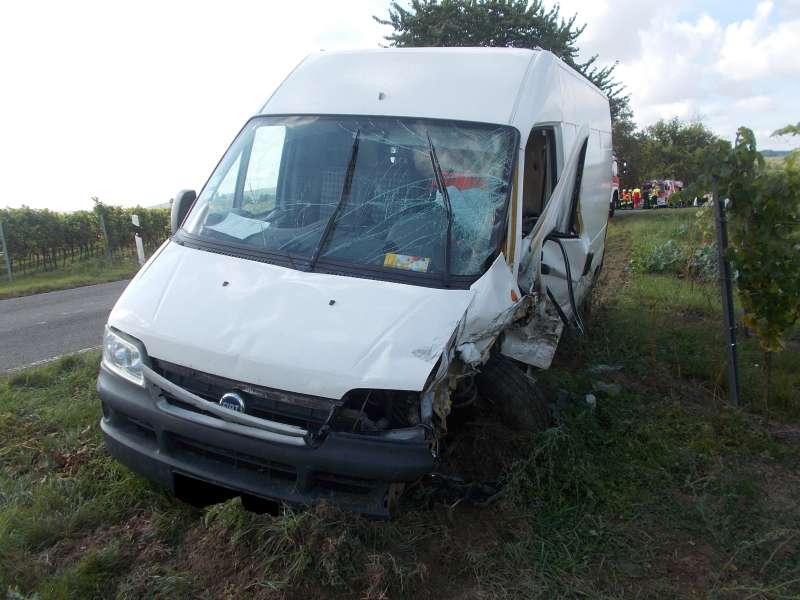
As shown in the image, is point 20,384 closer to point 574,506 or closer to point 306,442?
point 306,442

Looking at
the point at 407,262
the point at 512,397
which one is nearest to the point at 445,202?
the point at 407,262

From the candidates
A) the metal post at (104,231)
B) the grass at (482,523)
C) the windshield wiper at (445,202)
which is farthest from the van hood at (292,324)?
the metal post at (104,231)

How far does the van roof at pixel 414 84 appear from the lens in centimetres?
423

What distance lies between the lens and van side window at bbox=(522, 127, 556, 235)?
5027mm

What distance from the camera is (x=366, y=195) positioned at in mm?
4098

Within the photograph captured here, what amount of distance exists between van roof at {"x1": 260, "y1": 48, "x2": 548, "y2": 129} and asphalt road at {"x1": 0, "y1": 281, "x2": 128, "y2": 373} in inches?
161

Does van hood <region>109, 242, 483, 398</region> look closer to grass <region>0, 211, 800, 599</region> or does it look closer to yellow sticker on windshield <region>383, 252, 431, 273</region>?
yellow sticker on windshield <region>383, 252, 431, 273</region>

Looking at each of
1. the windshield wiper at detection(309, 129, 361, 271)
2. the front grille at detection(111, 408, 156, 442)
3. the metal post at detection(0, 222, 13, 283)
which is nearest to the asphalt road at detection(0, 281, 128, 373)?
the metal post at detection(0, 222, 13, 283)

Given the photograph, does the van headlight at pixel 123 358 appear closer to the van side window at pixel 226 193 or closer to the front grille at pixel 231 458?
the front grille at pixel 231 458

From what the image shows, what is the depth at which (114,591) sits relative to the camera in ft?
9.79

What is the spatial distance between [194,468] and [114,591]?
63cm

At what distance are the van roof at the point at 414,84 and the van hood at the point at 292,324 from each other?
53.9 inches

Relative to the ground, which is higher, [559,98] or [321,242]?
[559,98]

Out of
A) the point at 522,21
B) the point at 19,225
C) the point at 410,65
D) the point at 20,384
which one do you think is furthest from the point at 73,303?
the point at 522,21
